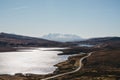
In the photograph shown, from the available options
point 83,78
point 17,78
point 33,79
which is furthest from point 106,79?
point 17,78

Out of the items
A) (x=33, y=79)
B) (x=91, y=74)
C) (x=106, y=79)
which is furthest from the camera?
(x=91, y=74)

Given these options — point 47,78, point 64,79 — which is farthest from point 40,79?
point 64,79

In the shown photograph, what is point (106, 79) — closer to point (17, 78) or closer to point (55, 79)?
point (55, 79)

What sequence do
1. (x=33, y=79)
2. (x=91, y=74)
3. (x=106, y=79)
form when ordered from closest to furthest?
1. (x=106, y=79)
2. (x=33, y=79)
3. (x=91, y=74)

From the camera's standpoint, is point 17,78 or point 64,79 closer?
point 64,79

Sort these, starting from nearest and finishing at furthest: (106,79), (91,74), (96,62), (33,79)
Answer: (106,79) → (33,79) → (91,74) → (96,62)

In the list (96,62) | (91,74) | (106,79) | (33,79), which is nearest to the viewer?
(106,79)

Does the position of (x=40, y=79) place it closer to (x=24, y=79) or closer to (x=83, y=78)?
(x=24, y=79)

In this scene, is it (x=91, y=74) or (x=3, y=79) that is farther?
(x=91, y=74)
